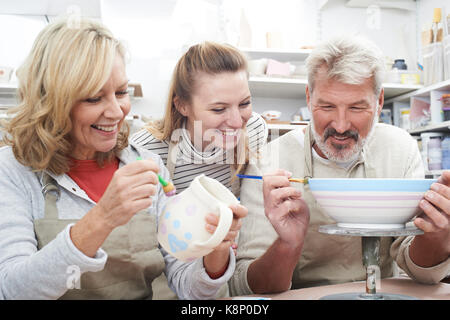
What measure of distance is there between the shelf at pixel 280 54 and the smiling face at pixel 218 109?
0.13m

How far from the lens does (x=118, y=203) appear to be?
0.46 m

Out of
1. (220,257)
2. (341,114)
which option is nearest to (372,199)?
(220,257)

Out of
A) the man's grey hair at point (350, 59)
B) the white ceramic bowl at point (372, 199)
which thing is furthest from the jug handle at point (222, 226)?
the man's grey hair at point (350, 59)

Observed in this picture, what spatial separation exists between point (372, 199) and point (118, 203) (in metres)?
0.34

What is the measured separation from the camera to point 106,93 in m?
0.56

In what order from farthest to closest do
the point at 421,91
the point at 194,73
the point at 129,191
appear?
the point at 421,91
the point at 194,73
the point at 129,191

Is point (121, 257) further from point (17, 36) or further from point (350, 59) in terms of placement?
point (350, 59)

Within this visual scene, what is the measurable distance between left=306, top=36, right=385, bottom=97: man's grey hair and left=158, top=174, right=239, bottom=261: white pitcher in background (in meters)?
0.48

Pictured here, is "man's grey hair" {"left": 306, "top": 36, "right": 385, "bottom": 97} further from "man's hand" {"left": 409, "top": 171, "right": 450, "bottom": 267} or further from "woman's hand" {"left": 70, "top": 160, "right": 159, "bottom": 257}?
"woman's hand" {"left": 70, "top": 160, "right": 159, "bottom": 257}

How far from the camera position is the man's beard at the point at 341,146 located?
2.90 ft

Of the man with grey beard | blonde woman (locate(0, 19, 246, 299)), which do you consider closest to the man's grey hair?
the man with grey beard

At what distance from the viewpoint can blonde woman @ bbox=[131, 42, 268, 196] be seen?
0.69m
